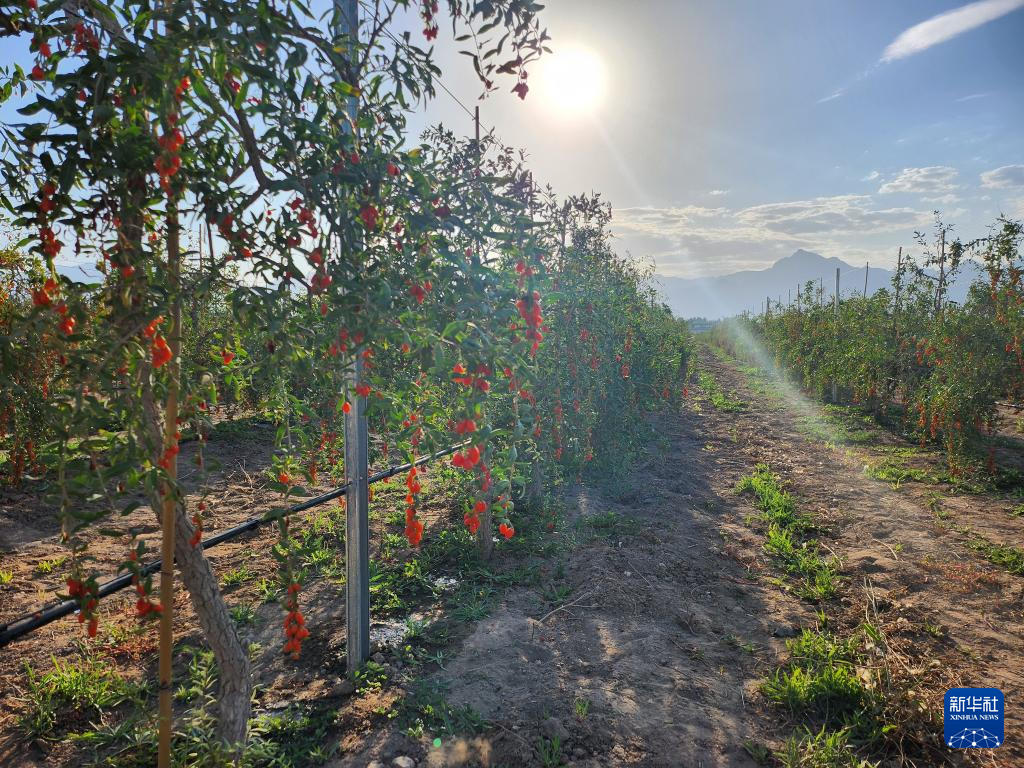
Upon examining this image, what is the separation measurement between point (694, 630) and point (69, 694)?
322 cm

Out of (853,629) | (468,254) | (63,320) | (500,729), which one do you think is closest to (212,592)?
(63,320)

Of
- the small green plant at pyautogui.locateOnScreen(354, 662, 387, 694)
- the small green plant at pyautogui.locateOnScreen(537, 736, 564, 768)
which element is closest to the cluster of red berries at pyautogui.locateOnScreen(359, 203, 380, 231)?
the small green plant at pyautogui.locateOnScreen(537, 736, 564, 768)

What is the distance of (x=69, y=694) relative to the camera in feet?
8.46

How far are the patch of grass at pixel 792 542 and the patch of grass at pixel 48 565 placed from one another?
5.21m

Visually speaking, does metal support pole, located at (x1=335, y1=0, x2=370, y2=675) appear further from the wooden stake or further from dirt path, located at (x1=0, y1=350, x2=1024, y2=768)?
the wooden stake

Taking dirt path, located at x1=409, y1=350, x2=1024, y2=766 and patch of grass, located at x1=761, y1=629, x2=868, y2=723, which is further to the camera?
patch of grass, located at x1=761, y1=629, x2=868, y2=723

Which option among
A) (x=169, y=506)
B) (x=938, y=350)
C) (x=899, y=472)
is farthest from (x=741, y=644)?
(x=938, y=350)

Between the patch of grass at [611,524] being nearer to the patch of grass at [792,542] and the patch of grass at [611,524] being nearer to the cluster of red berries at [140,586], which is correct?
the patch of grass at [792,542]

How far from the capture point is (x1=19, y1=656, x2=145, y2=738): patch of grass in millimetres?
2416

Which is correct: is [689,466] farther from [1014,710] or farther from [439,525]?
[1014,710]

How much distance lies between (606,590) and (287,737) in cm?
202

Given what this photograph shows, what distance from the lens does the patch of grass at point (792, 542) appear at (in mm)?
3785

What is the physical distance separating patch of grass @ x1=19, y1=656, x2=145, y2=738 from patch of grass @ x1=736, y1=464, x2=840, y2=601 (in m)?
3.96

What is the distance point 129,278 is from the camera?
1.34 meters
